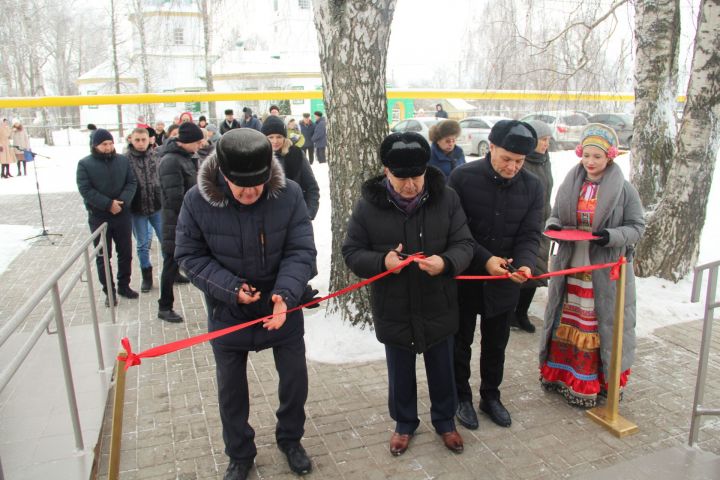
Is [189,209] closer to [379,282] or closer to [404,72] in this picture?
[379,282]

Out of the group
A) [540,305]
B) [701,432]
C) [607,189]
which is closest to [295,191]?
[607,189]

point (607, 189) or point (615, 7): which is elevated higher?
point (615, 7)

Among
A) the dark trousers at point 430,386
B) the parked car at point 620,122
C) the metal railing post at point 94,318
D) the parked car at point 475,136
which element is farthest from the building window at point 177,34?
the dark trousers at point 430,386

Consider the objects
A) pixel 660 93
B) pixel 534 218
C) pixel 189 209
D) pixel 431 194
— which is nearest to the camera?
pixel 189 209

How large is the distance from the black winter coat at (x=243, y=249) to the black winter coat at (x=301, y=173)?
8.62 ft

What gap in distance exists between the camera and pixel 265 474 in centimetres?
320

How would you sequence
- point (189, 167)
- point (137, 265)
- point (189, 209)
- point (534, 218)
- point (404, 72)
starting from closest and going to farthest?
point (189, 209) → point (534, 218) → point (189, 167) → point (137, 265) → point (404, 72)

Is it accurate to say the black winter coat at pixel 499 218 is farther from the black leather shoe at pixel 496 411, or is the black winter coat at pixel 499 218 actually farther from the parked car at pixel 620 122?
the parked car at pixel 620 122

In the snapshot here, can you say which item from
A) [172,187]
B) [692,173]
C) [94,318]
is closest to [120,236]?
[172,187]

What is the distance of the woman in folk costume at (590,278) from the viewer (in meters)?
3.69

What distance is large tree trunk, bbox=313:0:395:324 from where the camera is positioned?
4500 millimetres

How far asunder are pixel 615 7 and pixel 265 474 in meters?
7.83

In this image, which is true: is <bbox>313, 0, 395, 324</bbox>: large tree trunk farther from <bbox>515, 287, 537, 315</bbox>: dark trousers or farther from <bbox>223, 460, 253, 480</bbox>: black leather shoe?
<bbox>223, 460, 253, 480</bbox>: black leather shoe

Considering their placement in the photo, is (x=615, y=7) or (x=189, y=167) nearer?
(x=189, y=167)
